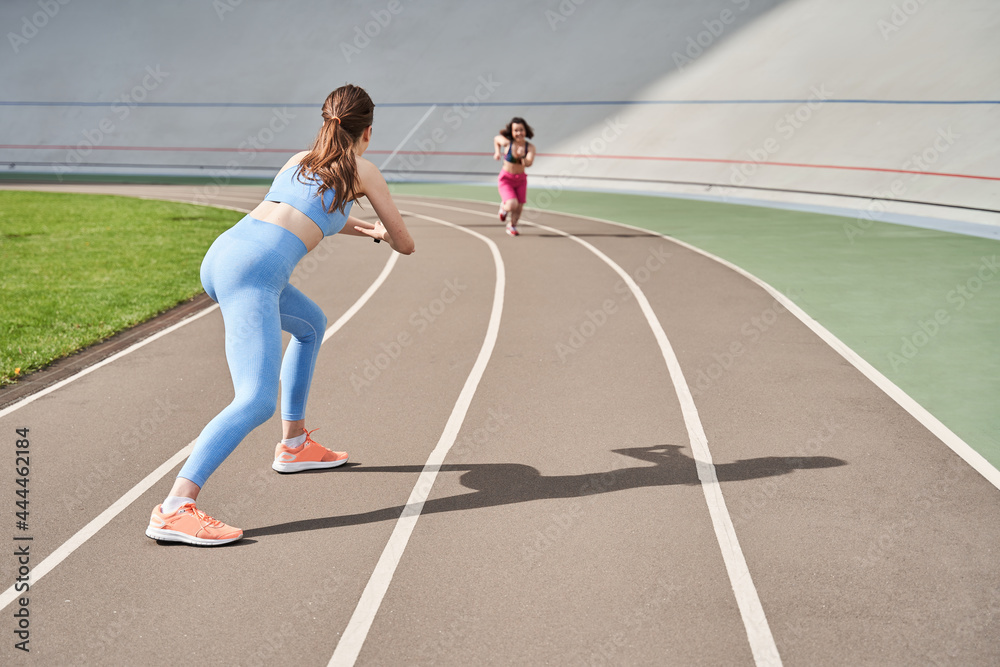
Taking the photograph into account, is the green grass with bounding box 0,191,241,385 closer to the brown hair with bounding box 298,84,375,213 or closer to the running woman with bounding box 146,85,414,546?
the running woman with bounding box 146,85,414,546

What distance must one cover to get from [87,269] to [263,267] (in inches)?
365

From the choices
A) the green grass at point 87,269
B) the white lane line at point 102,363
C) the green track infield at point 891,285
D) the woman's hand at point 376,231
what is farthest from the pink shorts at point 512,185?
the woman's hand at point 376,231

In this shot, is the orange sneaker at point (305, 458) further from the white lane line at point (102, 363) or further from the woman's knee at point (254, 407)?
the white lane line at point (102, 363)

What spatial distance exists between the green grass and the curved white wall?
1283 cm

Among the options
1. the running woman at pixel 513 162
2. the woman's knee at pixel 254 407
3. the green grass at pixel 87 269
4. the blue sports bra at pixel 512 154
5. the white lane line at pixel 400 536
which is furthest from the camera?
the blue sports bra at pixel 512 154

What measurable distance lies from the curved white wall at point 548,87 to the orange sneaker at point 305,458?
15.3 metres

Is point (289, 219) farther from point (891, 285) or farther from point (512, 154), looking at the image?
point (512, 154)

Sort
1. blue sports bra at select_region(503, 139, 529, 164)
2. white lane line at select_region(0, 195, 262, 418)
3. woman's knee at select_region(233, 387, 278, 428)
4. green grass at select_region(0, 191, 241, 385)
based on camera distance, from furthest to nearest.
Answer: blue sports bra at select_region(503, 139, 529, 164), green grass at select_region(0, 191, 241, 385), white lane line at select_region(0, 195, 262, 418), woman's knee at select_region(233, 387, 278, 428)

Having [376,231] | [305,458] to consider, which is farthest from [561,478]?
[376,231]

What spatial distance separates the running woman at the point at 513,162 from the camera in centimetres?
1460

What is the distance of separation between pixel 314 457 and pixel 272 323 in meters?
1.33

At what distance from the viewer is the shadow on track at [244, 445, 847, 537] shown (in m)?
4.86

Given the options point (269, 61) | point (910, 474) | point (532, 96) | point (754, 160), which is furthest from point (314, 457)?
point (269, 61)

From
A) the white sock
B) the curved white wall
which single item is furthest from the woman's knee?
the curved white wall
